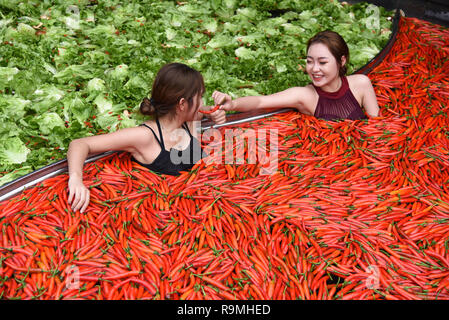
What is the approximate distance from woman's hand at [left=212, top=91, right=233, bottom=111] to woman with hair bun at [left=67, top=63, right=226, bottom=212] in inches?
10.6

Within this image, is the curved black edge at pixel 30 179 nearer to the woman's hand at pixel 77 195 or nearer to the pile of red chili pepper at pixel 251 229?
the pile of red chili pepper at pixel 251 229

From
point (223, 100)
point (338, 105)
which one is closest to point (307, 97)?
point (338, 105)

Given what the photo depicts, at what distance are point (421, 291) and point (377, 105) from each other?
6.61ft

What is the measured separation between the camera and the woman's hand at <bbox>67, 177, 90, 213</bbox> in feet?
8.75

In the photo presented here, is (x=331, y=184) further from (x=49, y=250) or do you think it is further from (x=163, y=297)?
(x=49, y=250)

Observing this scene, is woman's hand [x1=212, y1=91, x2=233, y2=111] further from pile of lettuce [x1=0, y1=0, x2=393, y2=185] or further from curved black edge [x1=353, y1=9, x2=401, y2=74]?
curved black edge [x1=353, y1=9, x2=401, y2=74]

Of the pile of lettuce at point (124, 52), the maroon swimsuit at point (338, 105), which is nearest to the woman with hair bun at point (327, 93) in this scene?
the maroon swimsuit at point (338, 105)

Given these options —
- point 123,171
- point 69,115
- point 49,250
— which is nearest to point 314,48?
point 123,171

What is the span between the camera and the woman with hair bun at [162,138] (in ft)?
8.84

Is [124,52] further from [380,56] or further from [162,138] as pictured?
[380,56]

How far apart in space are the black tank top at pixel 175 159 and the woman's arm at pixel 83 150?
0.17m

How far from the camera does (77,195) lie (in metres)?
2.67

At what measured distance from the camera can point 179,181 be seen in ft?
9.94

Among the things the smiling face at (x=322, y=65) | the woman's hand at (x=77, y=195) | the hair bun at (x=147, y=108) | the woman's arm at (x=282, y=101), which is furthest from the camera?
the woman's arm at (x=282, y=101)
